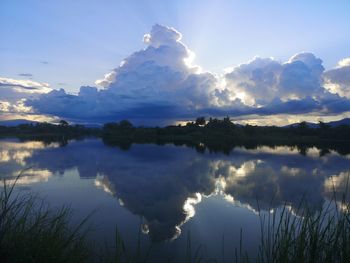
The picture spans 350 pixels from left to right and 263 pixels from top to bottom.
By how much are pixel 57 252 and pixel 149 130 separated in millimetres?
163145

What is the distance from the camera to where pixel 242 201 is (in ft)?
72.2

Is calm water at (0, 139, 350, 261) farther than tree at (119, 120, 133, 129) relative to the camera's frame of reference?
No

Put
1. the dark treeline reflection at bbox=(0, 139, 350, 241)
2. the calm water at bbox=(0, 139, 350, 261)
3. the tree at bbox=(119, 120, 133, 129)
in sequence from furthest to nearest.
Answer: the tree at bbox=(119, 120, 133, 129) < the dark treeline reflection at bbox=(0, 139, 350, 241) < the calm water at bbox=(0, 139, 350, 261)

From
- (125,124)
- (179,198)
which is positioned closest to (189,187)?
(179,198)

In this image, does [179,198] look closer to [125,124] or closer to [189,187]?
[189,187]

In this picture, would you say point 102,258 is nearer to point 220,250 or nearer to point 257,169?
point 220,250

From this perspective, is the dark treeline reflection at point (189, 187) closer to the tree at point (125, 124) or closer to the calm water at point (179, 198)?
the calm water at point (179, 198)

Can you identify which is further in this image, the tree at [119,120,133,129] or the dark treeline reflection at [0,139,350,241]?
the tree at [119,120,133,129]

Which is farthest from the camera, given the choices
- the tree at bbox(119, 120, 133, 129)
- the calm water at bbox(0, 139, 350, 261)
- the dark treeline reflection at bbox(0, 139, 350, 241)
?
the tree at bbox(119, 120, 133, 129)


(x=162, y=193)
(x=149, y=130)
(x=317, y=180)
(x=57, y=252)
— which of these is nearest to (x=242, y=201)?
(x=162, y=193)

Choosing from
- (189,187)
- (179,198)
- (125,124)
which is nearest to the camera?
(179,198)

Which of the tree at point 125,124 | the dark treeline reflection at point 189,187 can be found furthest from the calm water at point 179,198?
the tree at point 125,124

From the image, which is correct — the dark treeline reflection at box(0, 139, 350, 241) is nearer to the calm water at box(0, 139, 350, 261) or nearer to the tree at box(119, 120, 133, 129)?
the calm water at box(0, 139, 350, 261)

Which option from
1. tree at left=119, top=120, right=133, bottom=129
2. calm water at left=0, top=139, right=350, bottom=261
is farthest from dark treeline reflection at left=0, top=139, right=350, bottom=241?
tree at left=119, top=120, right=133, bottom=129
